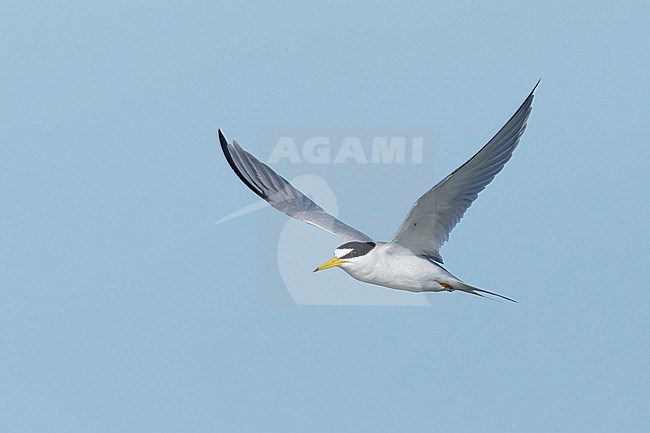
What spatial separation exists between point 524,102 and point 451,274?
1.72 metres

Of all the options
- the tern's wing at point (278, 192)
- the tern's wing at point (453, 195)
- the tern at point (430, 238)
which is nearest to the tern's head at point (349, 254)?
the tern at point (430, 238)

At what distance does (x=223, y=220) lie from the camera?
10.4 m

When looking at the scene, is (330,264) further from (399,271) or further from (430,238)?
(430,238)

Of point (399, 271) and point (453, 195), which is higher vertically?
point (453, 195)

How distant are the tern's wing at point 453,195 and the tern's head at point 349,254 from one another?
0.27 metres

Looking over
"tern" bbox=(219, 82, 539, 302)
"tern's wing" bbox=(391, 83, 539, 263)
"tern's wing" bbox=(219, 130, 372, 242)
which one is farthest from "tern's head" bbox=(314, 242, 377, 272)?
"tern's wing" bbox=(219, 130, 372, 242)

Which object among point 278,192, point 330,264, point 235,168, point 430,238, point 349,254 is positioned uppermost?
point 235,168

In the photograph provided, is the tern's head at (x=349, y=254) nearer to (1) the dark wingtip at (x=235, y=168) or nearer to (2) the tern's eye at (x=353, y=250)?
(2) the tern's eye at (x=353, y=250)

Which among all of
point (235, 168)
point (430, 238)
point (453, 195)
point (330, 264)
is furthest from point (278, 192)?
point (453, 195)

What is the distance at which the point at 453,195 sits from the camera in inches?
369

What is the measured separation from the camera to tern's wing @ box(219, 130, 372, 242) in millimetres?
10508

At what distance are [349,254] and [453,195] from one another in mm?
1093

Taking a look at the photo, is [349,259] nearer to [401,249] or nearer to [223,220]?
[401,249]

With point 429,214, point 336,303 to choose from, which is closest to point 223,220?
point 336,303
